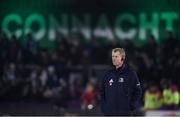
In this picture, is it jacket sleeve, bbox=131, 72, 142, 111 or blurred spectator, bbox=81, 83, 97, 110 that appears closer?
jacket sleeve, bbox=131, 72, 142, 111

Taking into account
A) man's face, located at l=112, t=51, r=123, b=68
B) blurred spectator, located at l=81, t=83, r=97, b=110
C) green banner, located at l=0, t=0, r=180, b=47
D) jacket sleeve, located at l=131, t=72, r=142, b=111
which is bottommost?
blurred spectator, located at l=81, t=83, r=97, b=110

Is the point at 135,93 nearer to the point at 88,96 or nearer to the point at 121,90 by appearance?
the point at 121,90

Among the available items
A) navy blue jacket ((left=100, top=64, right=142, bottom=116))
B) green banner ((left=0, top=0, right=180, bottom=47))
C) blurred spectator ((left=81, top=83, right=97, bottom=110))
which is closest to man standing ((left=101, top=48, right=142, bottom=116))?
navy blue jacket ((left=100, top=64, right=142, bottom=116))

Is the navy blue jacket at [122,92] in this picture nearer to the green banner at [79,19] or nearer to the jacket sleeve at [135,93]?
the jacket sleeve at [135,93]

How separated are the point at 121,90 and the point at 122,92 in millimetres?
26

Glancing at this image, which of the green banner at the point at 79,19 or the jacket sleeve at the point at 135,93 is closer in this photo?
the jacket sleeve at the point at 135,93

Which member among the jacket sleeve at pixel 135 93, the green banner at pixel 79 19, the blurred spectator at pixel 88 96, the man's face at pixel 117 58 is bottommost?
the blurred spectator at pixel 88 96

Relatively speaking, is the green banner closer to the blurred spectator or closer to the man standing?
the blurred spectator

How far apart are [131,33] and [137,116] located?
4284 mm

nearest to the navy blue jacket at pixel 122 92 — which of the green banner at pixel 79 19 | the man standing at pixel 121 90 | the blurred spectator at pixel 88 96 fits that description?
the man standing at pixel 121 90

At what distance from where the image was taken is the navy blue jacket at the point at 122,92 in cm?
530

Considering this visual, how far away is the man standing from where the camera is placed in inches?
208

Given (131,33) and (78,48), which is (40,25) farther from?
(131,33)

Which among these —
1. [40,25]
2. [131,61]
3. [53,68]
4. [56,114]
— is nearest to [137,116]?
[56,114]
